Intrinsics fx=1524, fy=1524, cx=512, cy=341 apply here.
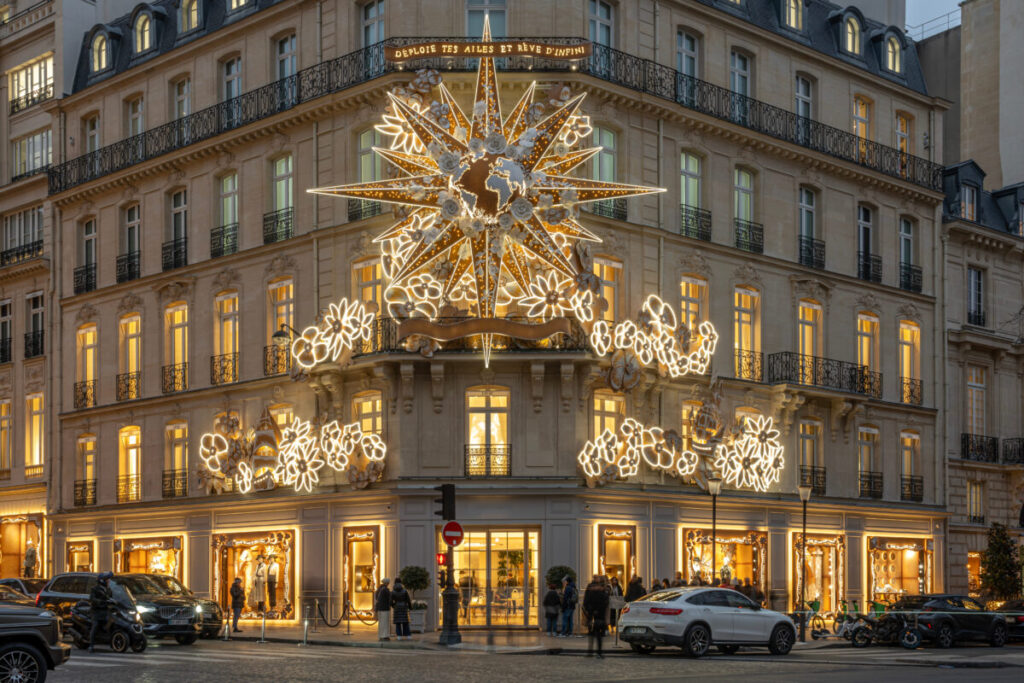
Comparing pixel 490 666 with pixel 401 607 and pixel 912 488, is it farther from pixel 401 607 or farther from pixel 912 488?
pixel 912 488

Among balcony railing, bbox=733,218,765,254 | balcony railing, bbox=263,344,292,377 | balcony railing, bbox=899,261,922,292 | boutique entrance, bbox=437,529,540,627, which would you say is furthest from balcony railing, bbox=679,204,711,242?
balcony railing, bbox=263,344,292,377

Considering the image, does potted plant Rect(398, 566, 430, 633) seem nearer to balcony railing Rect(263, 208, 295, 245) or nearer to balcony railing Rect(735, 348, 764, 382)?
balcony railing Rect(263, 208, 295, 245)

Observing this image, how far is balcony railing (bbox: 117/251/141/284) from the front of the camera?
47322 millimetres

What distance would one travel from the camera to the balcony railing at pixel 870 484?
46531 millimetres

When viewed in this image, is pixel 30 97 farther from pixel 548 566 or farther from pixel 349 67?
pixel 548 566

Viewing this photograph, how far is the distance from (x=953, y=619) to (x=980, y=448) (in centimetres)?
1883

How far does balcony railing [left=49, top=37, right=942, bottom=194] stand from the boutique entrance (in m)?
11.9

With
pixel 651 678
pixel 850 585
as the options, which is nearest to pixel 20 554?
pixel 850 585

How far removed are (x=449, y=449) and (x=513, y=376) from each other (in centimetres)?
244

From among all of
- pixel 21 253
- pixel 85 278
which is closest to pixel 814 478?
pixel 85 278

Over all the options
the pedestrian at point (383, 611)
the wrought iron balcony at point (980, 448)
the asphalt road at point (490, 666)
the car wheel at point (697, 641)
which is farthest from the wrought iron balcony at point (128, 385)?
the wrought iron balcony at point (980, 448)

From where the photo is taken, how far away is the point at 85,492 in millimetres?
A: 48219

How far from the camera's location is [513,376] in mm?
38344

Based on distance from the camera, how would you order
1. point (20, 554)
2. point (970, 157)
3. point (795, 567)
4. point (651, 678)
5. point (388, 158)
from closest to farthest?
point (651, 678) < point (388, 158) < point (795, 567) < point (20, 554) < point (970, 157)
